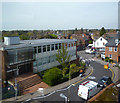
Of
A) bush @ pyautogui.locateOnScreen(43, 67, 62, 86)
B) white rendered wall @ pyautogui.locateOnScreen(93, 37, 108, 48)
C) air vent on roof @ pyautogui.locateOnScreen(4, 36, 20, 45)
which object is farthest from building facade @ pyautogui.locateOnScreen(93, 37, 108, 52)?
air vent on roof @ pyautogui.locateOnScreen(4, 36, 20, 45)

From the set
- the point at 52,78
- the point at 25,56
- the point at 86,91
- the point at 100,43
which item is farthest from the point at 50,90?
the point at 100,43

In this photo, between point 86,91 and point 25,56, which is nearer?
point 86,91

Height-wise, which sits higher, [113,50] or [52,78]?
[113,50]

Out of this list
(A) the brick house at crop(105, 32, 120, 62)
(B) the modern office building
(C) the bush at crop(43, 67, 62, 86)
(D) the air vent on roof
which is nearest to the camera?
(B) the modern office building

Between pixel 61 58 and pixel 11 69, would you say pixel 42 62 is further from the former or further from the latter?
pixel 11 69

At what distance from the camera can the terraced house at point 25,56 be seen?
17438mm

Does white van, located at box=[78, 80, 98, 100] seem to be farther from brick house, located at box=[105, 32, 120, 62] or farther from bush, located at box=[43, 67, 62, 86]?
brick house, located at box=[105, 32, 120, 62]

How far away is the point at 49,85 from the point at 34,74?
3.26m

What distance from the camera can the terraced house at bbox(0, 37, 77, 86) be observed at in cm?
1744

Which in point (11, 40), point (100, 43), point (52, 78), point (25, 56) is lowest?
point (52, 78)

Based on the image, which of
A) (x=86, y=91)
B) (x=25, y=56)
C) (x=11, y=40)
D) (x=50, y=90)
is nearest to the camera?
(x=86, y=91)

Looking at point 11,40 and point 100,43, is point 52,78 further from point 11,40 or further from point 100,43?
point 100,43

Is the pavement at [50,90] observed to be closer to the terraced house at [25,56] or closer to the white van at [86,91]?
the white van at [86,91]

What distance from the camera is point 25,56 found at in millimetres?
19297
